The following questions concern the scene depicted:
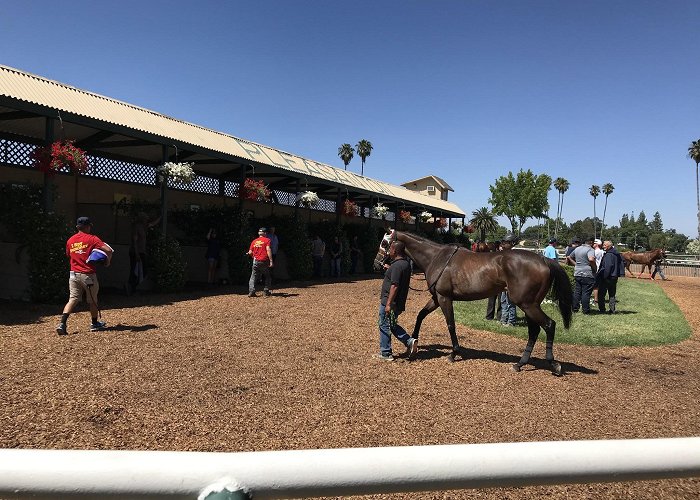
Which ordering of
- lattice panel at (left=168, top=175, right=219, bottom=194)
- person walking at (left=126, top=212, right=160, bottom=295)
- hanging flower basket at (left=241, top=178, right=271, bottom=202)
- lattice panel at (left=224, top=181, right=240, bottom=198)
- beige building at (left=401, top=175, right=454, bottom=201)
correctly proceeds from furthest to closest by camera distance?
beige building at (left=401, top=175, right=454, bottom=201), lattice panel at (left=224, top=181, right=240, bottom=198), lattice panel at (left=168, top=175, right=219, bottom=194), hanging flower basket at (left=241, top=178, right=271, bottom=202), person walking at (left=126, top=212, right=160, bottom=295)

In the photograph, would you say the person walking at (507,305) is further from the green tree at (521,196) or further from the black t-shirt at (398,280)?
the green tree at (521,196)

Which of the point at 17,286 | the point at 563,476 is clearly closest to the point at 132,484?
the point at 563,476

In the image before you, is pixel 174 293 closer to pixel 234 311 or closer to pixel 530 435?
pixel 234 311

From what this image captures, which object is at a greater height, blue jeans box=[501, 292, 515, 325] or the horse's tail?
the horse's tail

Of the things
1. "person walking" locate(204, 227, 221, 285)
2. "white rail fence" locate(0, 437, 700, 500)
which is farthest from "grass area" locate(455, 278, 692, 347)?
"white rail fence" locate(0, 437, 700, 500)

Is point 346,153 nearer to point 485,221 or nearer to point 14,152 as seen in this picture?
point 485,221

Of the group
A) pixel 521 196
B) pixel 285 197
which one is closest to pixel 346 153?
pixel 521 196

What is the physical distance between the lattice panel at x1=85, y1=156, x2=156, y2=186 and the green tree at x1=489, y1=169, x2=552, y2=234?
52.8 m

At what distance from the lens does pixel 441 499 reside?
292 cm

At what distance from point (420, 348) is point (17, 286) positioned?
7.68 meters

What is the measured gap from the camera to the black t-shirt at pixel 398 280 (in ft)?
19.5

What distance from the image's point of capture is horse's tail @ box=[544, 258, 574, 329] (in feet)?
19.8

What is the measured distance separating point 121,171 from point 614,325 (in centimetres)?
1343

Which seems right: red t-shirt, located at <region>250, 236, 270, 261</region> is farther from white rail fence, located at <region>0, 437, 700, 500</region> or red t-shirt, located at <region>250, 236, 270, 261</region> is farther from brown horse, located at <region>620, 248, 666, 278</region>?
brown horse, located at <region>620, 248, 666, 278</region>
